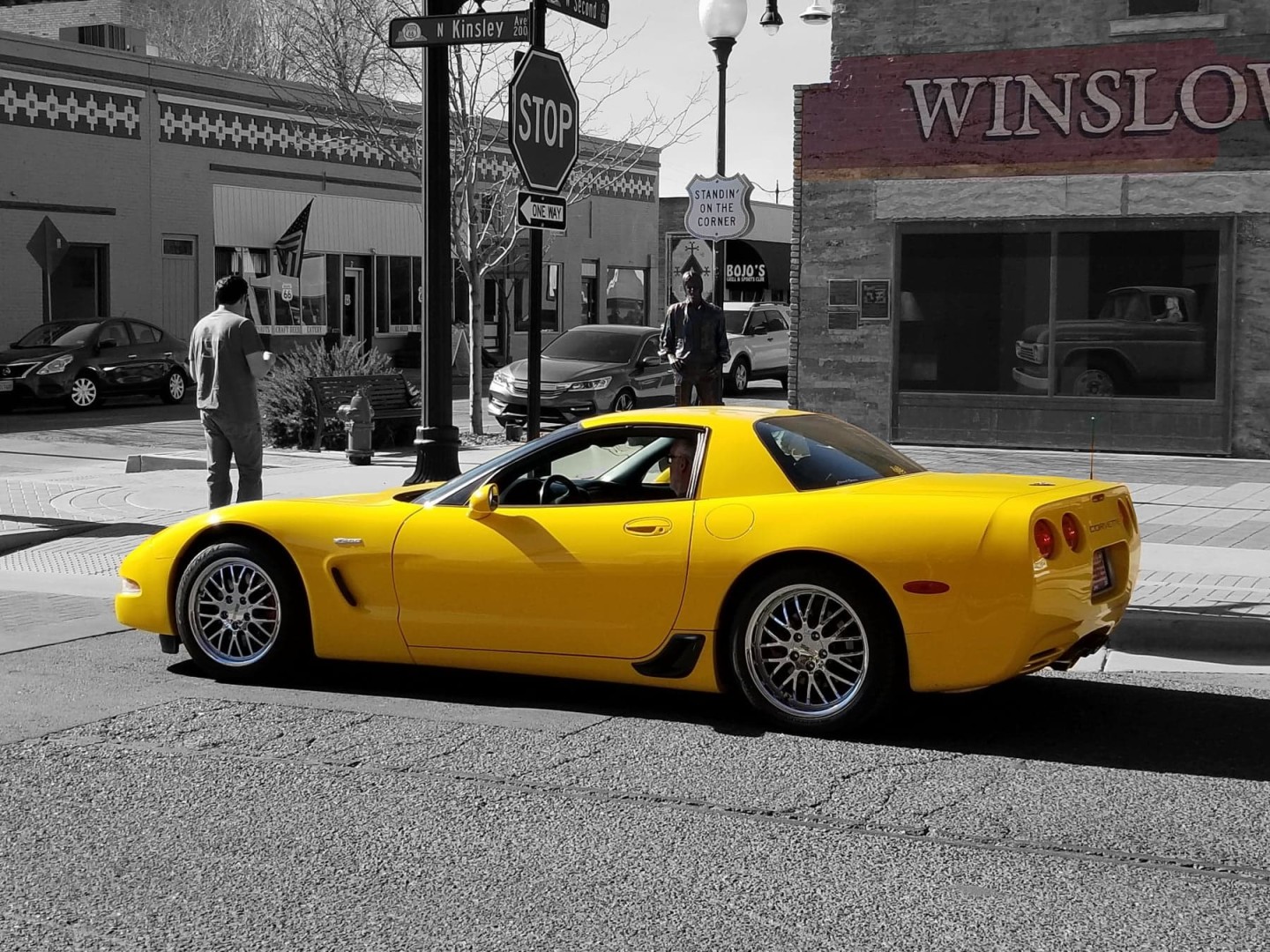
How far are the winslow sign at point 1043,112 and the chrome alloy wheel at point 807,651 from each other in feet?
42.2

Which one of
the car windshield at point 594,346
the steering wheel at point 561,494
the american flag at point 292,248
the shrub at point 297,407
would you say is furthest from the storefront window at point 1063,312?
the american flag at point 292,248

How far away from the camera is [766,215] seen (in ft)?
142

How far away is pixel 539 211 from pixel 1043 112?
9896 mm

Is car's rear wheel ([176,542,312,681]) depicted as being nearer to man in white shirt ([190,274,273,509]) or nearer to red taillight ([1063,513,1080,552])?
red taillight ([1063,513,1080,552])

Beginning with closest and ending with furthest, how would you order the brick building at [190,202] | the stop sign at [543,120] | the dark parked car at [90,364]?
the stop sign at [543,120], the dark parked car at [90,364], the brick building at [190,202]

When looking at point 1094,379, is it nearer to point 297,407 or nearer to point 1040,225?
point 1040,225

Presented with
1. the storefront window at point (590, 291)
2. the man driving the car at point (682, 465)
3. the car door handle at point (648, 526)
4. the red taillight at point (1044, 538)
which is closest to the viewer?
the red taillight at point (1044, 538)

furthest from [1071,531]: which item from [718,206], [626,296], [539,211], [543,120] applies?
[626,296]

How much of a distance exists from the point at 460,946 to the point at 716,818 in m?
1.35

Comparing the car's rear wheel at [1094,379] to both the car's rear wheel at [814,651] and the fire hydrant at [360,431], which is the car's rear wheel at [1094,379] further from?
the car's rear wheel at [814,651]

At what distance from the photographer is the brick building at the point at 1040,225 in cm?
1741

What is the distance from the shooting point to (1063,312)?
18281mm

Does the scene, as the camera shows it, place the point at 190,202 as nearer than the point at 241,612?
No

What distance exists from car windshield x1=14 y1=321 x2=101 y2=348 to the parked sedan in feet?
26.8
